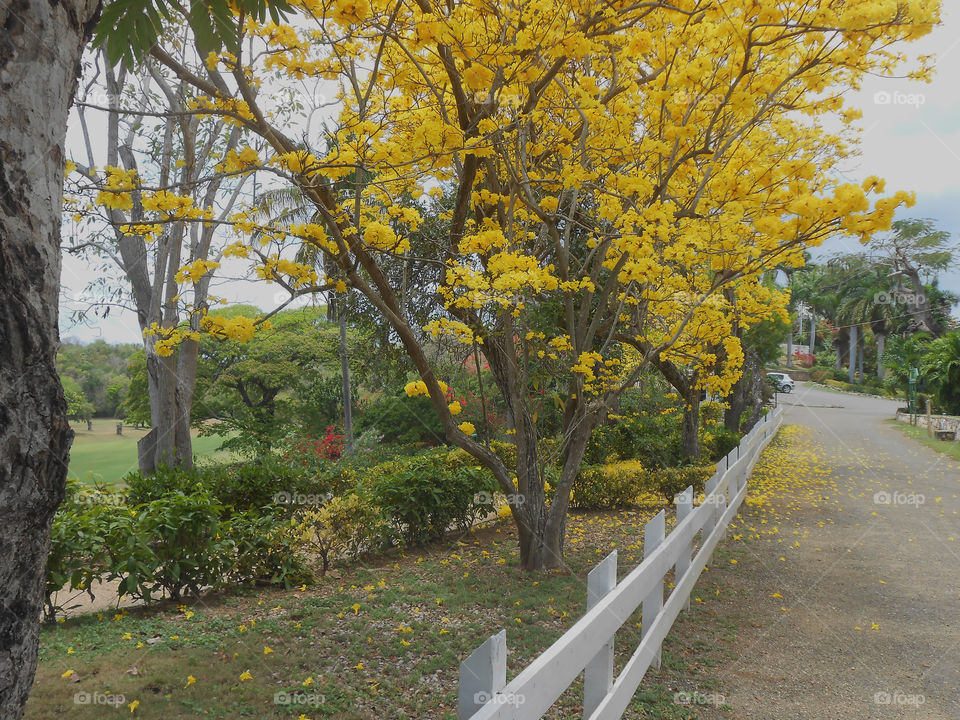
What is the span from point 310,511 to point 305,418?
13.9m

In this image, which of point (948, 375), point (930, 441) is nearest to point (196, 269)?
point (930, 441)

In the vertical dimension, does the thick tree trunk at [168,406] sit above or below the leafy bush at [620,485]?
above

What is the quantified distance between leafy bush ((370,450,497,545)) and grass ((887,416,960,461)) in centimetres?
1216

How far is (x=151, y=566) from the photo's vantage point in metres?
4.49

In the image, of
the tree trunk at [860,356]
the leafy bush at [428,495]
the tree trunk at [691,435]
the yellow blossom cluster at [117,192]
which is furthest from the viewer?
the tree trunk at [860,356]

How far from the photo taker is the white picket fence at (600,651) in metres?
1.58

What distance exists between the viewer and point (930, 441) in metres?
16.2

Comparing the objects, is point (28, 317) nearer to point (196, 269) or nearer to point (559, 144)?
point (196, 269)

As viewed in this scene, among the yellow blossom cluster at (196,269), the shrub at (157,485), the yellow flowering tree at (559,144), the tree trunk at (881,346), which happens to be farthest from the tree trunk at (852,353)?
the yellow blossom cluster at (196,269)

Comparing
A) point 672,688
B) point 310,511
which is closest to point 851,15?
point 672,688

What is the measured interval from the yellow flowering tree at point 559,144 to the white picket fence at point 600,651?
1.54m

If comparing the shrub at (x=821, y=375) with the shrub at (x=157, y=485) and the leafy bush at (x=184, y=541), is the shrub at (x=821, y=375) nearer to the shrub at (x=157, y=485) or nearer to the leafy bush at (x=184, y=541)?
the shrub at (x=157, y=485)

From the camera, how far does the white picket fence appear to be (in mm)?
1575

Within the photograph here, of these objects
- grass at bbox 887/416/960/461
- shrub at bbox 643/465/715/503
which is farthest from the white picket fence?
grass at bbox 887/416/960/461
